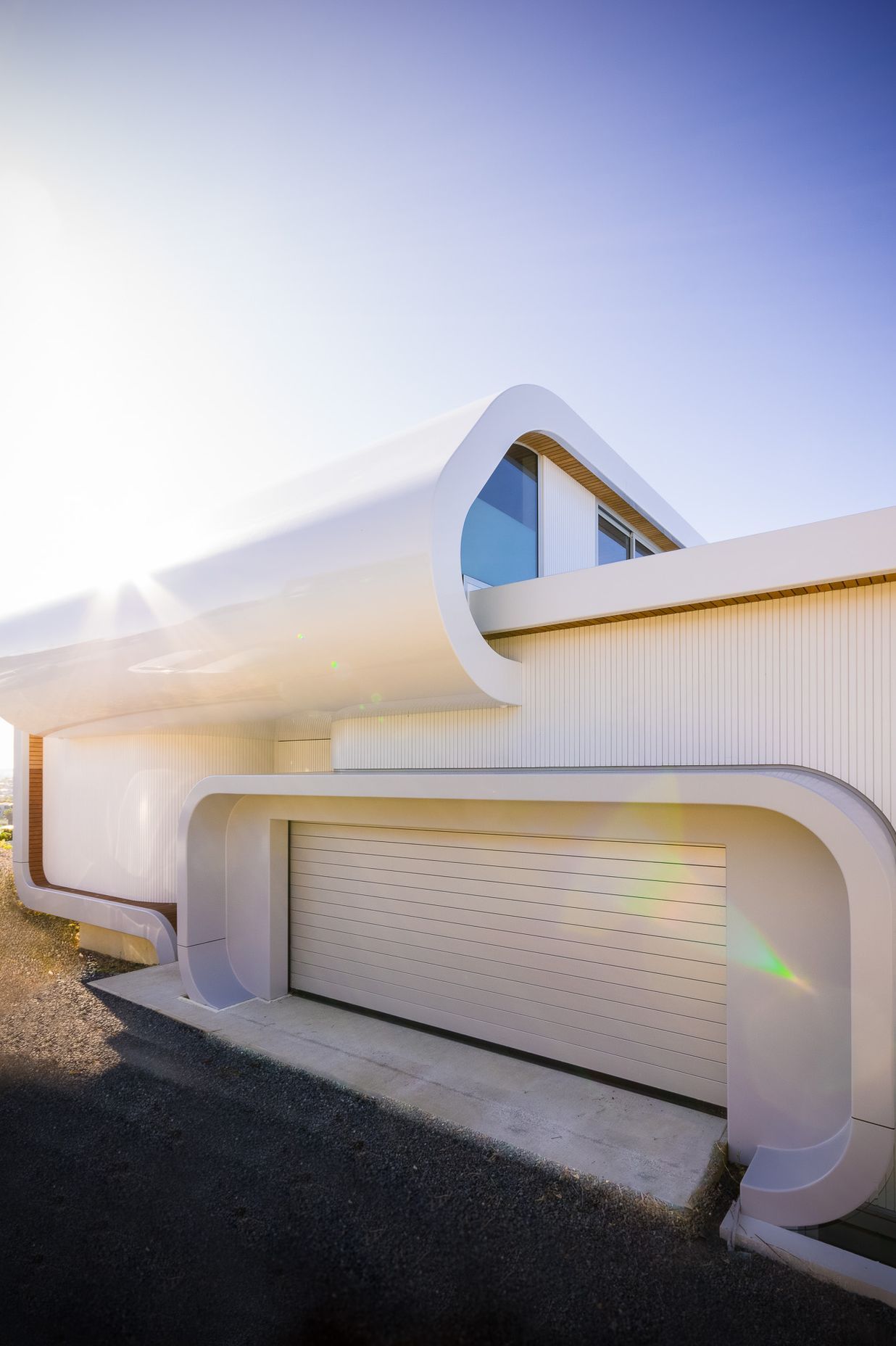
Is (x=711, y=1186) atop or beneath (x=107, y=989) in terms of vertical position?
atop

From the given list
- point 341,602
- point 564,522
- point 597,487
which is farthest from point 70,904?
point 597,487

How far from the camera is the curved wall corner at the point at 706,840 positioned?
4.17 m

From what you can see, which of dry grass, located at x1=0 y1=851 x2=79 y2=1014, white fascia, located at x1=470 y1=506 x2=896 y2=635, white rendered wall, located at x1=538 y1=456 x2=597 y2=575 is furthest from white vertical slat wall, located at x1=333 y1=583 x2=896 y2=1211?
dry grass, located at x1=0 y1=851 x2=79 y2=1014

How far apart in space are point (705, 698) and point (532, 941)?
9.68 feet

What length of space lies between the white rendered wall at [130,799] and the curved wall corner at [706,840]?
3.05 metres

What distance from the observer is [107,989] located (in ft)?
31.3

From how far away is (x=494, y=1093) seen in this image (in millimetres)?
6348

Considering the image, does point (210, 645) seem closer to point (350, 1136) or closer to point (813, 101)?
point (350, 1136)

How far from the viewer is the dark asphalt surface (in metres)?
3.83

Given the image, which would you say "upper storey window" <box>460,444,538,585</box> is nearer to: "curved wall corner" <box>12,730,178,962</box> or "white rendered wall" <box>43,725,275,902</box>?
"white rendered wall" <box>43,725,275,902</box>

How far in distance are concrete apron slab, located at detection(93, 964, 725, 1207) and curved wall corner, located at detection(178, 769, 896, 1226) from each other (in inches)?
17.7

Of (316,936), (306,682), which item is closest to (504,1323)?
(316,936)

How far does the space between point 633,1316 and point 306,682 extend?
6264 millimetres

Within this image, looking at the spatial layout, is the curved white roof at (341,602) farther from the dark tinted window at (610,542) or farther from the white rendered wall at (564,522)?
the dark tinted window at (610,542)
